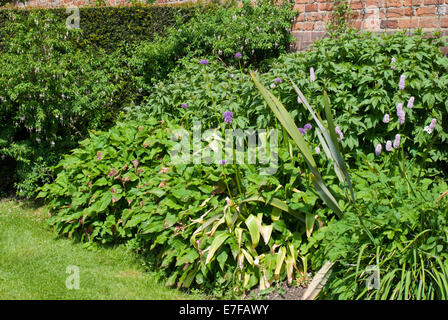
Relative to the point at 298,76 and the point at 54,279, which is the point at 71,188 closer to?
the point at 54,279

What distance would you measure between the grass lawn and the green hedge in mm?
3238

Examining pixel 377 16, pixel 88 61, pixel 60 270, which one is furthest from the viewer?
pixel 88 61

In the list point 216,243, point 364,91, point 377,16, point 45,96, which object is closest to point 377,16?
point 377,16

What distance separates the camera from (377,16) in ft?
18.7

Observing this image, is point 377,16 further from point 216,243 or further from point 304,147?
point 216,243

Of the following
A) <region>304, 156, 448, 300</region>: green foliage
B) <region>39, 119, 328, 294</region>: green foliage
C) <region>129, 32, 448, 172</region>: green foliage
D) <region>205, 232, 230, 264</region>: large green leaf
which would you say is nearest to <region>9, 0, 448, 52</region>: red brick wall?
<region>129, 32, 448, 172</region>: green foliage

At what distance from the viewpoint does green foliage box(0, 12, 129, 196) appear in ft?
18.0

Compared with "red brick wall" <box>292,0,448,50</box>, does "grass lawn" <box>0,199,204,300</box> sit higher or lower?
lower

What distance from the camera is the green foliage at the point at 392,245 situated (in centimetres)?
282

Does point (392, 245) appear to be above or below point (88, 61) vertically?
below

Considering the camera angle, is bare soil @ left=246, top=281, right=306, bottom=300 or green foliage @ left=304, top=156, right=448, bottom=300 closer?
green foliage @ left=304, top=156, right=448, bottom=300

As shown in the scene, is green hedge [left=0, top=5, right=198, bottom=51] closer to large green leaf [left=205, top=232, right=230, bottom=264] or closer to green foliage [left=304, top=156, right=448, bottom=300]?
large green leaf [left=205, top=232, right=230, bottom=264]

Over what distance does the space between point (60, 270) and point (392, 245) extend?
280cm
